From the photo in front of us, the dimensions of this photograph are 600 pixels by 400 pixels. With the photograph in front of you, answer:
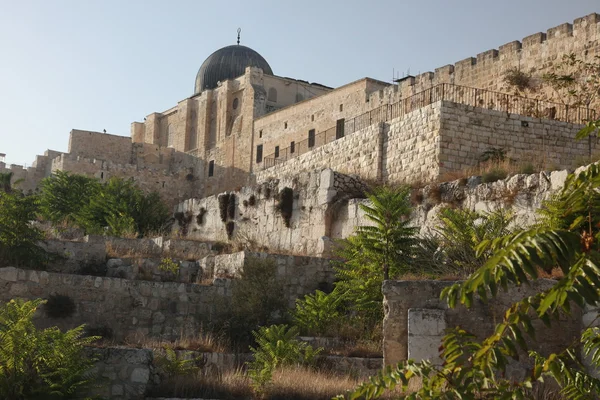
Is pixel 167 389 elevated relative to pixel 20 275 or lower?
lower

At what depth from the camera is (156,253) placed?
20719 millimetres

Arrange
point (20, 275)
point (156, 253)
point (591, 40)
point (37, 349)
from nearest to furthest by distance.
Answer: point (37, 349) < point (20, 275) < point (156, 253) < point (591, 40)

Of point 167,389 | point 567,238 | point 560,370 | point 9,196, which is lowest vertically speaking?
point 167,389

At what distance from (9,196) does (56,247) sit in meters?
1.36

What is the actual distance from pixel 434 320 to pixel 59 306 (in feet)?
22.1

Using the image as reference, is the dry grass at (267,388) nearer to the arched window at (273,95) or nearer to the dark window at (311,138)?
the dark window at (311,138)

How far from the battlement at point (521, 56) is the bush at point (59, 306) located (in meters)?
16.6

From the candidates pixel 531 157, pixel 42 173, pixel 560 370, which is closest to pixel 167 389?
pixel 560 370

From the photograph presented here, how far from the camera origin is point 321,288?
17672 millimetres

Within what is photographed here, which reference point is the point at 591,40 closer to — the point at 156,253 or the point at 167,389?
the point at 156,253

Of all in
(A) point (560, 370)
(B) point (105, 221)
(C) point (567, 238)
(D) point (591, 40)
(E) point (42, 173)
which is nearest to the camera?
(C) point (567, 238)

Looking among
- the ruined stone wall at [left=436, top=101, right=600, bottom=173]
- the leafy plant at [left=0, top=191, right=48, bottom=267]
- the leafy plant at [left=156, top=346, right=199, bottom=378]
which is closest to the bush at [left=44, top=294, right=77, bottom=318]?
the leafy plant at [left=0, top=191, right=48, bottom=267]

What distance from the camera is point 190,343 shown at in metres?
13.8

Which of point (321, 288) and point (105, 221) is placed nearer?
point (321, 288)
